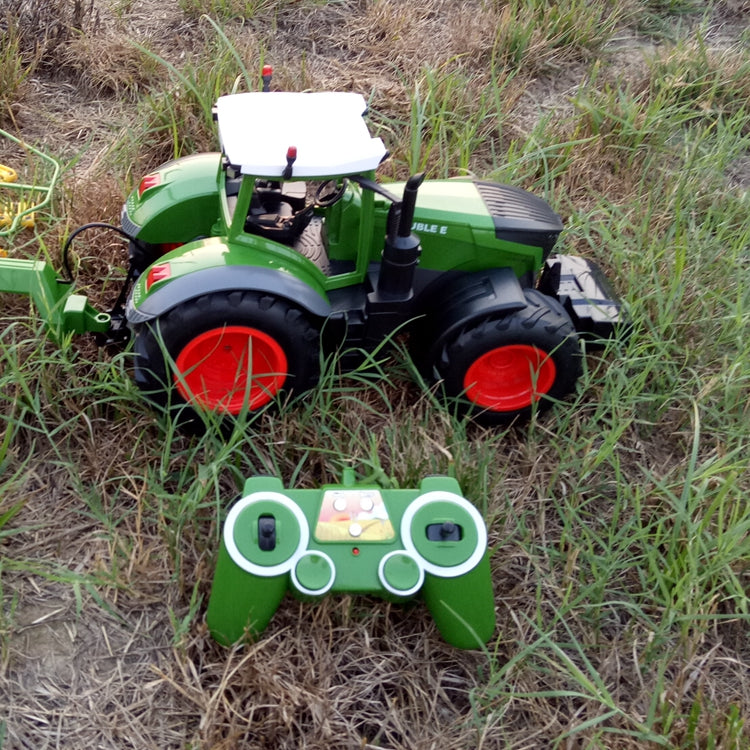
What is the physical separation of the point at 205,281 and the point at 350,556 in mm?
716

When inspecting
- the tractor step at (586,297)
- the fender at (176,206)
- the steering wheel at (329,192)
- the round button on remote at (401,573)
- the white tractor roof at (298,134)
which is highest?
the white tractor roof at (298,134)

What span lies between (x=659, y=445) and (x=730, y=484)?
1.24 feet

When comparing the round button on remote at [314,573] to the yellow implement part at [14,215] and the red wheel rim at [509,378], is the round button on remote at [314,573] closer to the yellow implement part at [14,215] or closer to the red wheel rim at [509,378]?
the red wheel rim at [509,378]

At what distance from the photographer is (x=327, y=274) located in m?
2.06

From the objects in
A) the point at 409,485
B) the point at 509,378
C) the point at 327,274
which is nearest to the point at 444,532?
the point at 409,485

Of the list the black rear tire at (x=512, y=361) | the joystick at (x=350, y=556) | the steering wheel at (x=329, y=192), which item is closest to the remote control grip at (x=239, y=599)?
the joystick at (x=350, y=556)

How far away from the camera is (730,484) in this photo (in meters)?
1.85

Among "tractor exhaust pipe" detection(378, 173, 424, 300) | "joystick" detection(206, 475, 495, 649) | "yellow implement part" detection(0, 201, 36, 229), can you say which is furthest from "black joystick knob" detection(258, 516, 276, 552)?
"yellow implement part" detection(0, 201, 36, 229)

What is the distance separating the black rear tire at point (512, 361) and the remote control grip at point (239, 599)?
75cm

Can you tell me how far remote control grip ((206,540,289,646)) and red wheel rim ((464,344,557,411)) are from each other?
0.79 m

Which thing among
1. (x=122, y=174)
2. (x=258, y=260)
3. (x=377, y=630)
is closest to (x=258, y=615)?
(x=377, y=630)

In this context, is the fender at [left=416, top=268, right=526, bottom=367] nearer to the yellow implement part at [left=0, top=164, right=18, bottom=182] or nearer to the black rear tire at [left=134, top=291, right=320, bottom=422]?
the black rear tire at [left=134, top=291, right=320, bottom=422]

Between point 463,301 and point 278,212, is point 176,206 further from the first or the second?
point 463,301

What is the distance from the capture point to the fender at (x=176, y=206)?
6.95 feet
